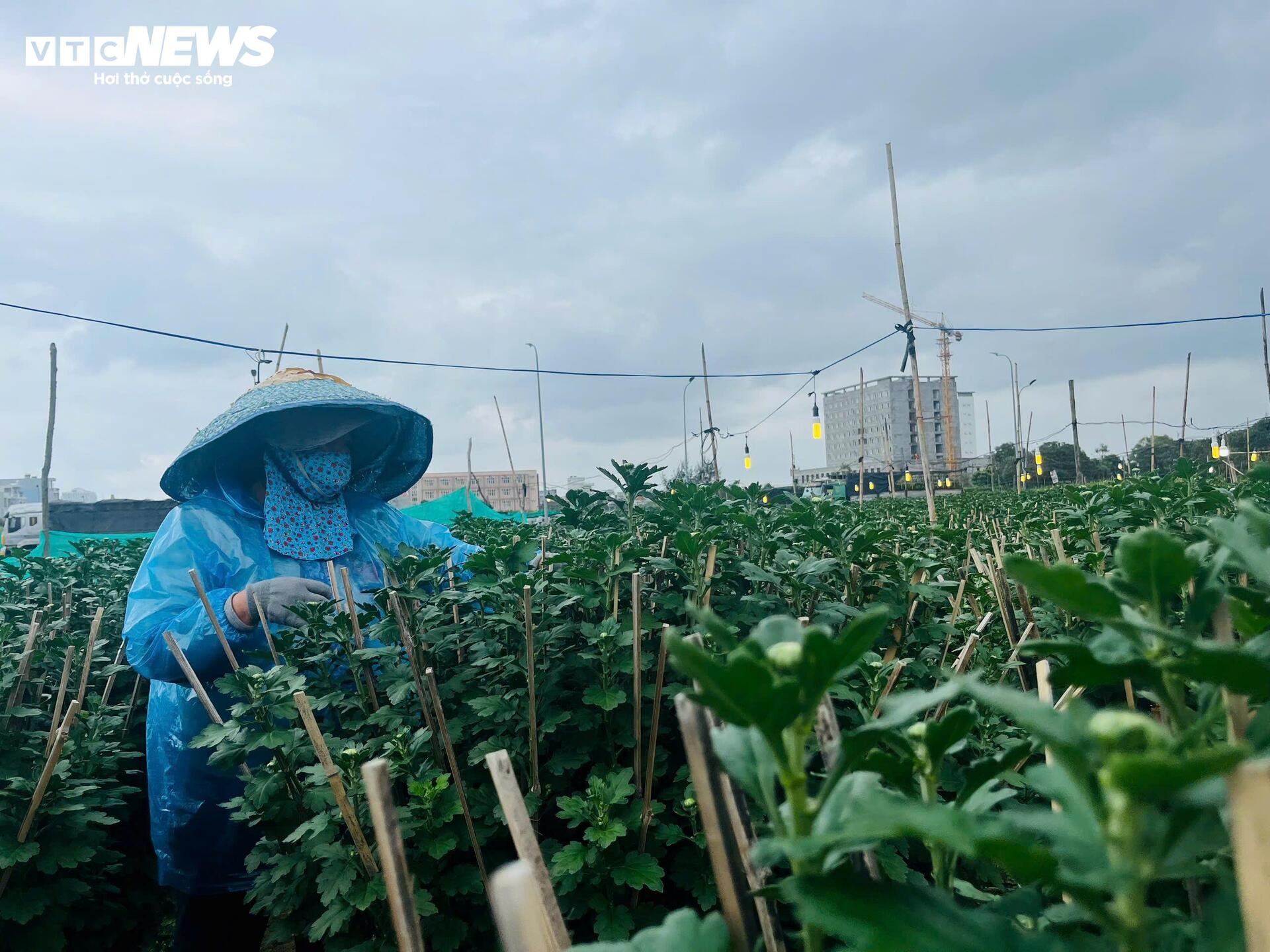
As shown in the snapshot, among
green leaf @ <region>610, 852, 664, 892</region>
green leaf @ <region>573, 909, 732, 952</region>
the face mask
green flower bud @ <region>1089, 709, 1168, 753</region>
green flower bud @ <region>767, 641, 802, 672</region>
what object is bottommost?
green leaf @ <region>610, 852, 664, 892</region>

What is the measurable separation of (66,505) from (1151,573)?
2608cm

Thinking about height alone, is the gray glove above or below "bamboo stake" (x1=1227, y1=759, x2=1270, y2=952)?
below

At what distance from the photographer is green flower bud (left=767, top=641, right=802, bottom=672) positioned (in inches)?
18.9

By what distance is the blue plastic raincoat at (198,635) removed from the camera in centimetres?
285

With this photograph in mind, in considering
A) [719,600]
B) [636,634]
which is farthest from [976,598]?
[636,634]

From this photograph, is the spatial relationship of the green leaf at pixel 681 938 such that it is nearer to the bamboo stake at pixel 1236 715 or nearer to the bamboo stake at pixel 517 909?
the bamboo stake at pixel 517 909

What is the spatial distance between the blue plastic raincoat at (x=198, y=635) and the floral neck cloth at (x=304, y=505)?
0.22 ft

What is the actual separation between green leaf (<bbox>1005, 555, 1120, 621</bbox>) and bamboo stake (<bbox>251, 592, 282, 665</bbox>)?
2.37m

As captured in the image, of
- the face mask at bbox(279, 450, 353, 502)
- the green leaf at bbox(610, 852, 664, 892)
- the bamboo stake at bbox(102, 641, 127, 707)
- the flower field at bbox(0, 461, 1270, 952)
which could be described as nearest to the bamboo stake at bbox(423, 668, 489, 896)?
the flower field at bbox(0, 461, 1270, 952)

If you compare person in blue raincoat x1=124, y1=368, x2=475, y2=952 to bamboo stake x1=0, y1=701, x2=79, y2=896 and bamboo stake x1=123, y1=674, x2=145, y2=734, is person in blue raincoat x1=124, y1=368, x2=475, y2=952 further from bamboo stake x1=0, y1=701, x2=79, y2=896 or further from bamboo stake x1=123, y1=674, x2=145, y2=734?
bamboo stake x1=123, y1=674, x2=145, y2=734

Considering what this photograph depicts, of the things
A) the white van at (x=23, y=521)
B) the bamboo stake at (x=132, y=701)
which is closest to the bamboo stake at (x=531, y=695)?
the bamboo stake at (x=132, y=701)

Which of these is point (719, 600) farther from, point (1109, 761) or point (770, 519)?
point (1109, 761)

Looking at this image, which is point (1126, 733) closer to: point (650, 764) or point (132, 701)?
point (650, 764)

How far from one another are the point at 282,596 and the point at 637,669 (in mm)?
1348
